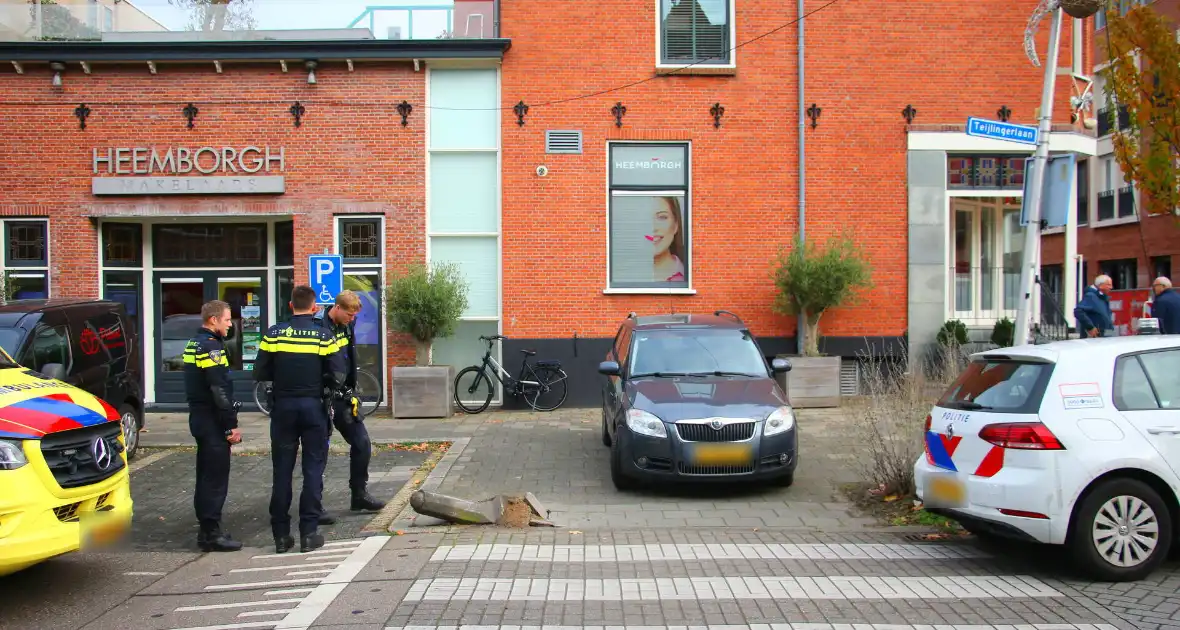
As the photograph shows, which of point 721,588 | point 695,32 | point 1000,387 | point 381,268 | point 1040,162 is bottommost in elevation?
point 721,588

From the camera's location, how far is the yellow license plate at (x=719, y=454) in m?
8.13

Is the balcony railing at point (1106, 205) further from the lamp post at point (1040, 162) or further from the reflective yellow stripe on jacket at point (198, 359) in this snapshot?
the reflective yellow stripe on jacket at point (198, 359)

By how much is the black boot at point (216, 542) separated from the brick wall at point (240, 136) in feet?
25.4

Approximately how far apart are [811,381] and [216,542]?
955 cm

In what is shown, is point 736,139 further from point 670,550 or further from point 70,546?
point 70,546

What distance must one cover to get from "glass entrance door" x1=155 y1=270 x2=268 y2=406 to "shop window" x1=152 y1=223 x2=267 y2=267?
0.20 meters

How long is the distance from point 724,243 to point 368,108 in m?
6.17

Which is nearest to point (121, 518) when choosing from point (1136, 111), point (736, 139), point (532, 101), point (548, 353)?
point (548, 353)

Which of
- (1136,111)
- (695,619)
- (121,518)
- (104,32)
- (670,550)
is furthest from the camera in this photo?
(104,32)

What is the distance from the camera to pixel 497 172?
48.3 feet

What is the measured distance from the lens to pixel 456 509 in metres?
7.35

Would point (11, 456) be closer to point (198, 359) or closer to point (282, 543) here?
point (198, 359)

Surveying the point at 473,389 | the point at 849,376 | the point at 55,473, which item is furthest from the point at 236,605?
the point at 849,376

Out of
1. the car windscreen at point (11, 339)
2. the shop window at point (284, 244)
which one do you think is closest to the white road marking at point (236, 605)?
the car windscreen at point (11, 339)
